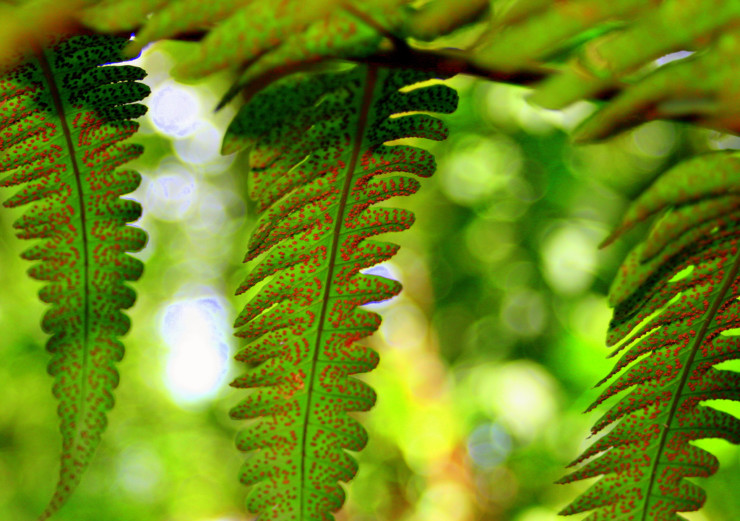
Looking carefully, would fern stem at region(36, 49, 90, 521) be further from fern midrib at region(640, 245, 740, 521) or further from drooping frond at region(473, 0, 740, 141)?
fern midrib at region(640, 245, 740, 521)

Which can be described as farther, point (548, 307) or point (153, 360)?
point (153, 360)

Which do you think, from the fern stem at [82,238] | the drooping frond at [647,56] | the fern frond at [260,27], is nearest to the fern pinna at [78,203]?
the fern stem at [82,238]

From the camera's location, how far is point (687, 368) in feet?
1.68

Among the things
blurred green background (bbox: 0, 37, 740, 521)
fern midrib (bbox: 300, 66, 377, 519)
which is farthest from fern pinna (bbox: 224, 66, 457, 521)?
blurred green background (bbox: 0, 37, 740, 521)

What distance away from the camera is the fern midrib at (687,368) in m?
0.47

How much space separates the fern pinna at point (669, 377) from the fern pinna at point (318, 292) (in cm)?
22

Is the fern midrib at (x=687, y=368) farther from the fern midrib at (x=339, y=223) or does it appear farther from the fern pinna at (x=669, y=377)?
the fern midrib at (x=339, y=223)

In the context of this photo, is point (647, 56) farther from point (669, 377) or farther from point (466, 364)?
point (466, 364)

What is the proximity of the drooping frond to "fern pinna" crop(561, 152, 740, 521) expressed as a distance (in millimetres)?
95

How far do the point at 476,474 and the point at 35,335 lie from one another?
3.19 m

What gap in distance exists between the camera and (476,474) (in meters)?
2.99

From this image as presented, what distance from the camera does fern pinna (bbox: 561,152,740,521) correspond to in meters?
0.42

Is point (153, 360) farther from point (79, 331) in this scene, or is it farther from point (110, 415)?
point (79, 331)

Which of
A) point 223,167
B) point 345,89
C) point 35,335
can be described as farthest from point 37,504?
point 345,89
